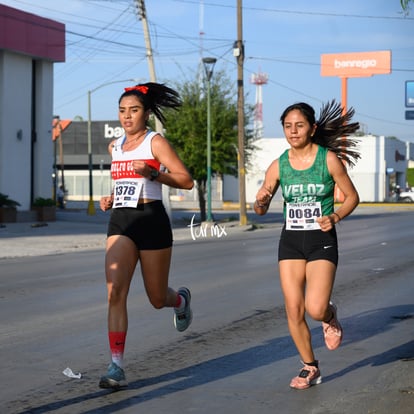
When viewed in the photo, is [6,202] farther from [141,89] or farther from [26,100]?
[141,89]

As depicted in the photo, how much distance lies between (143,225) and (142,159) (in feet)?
1.51

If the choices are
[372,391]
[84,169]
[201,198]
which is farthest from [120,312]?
[84,169]

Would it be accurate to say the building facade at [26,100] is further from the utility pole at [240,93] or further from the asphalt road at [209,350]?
the asphalt road at [209,350]

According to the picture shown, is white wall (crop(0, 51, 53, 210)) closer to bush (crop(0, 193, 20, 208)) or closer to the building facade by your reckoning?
the building facade

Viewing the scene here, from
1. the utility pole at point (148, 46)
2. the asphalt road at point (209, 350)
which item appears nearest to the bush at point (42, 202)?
the utility pole at point (148, 46)

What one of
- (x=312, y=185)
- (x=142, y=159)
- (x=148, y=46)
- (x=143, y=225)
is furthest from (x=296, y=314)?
(x=148, y=46)

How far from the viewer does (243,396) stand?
5.86 meters

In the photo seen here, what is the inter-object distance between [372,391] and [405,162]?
8513 centimetres

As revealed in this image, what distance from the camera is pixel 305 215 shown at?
617 centimetres

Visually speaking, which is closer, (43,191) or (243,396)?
(243,396)

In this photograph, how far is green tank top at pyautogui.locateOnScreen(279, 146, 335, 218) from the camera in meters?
6.19

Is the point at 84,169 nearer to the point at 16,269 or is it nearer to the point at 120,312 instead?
A: the point at 16,269

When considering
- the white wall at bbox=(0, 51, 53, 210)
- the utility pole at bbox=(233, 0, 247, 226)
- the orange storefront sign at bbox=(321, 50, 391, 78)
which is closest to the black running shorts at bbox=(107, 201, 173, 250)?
the utility pole at bbox=(233, 0, 247, 226)

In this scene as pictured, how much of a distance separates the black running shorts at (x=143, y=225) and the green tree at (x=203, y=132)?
98.3ft
